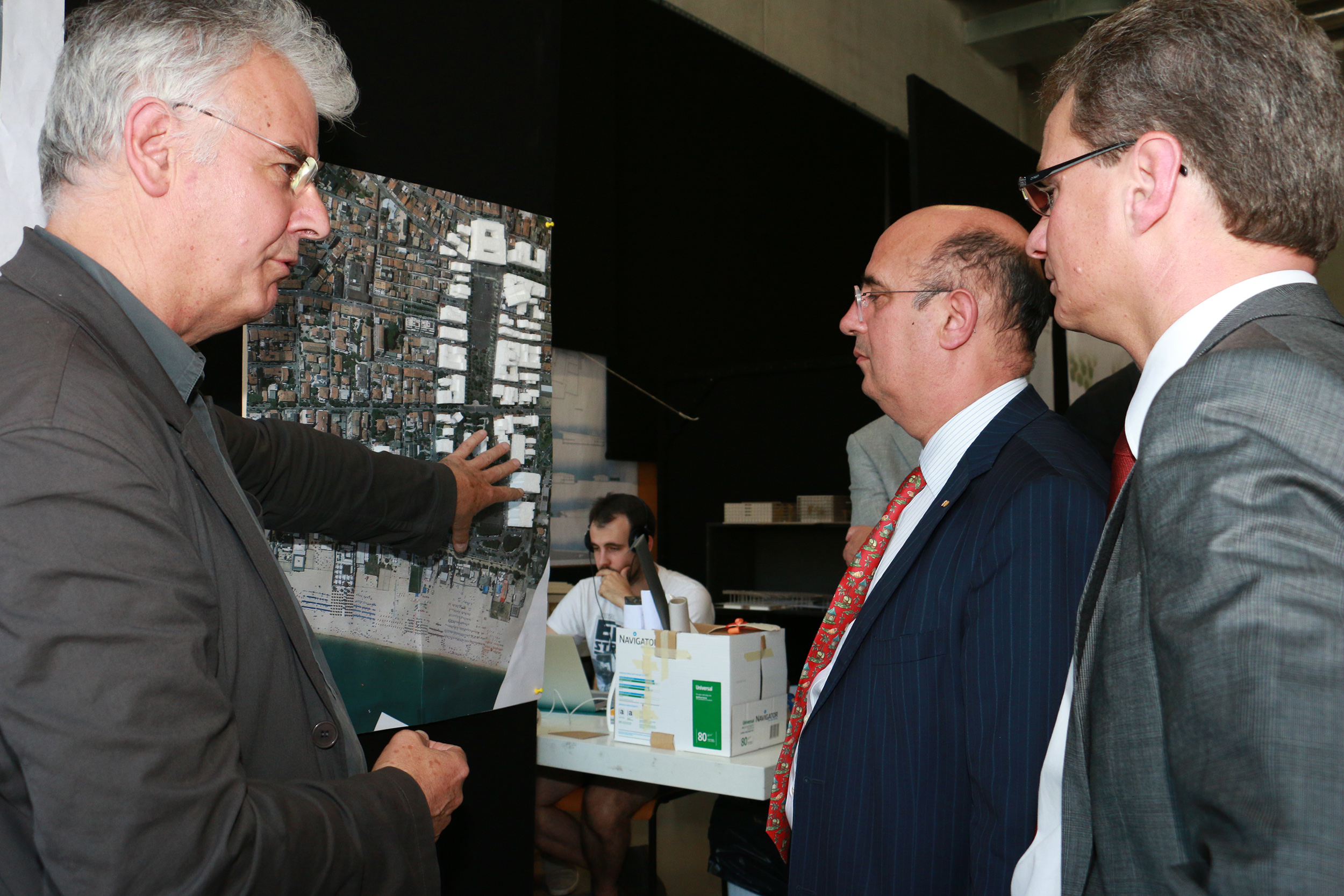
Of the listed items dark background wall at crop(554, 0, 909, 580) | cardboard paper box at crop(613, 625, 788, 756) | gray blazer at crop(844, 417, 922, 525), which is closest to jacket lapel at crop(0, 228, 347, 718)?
cardboard paper box at crop(613, 625, 788, 756)

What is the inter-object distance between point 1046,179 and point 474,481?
1.21 metres

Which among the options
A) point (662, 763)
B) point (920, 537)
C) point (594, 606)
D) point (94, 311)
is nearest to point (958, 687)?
point (920, 537)

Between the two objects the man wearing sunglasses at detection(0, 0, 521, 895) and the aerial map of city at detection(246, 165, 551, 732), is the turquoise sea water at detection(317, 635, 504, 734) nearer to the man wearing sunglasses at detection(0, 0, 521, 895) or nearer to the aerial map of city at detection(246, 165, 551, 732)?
the aerial map of city at detection(246, 165, 551, 732)

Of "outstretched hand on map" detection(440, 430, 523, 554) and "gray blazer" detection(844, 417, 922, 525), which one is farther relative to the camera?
"gray blazer" detection(844, 417, 922, 525)

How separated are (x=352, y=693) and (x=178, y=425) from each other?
2.78 feet

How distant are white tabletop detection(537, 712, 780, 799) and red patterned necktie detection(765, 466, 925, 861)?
34 centimetres

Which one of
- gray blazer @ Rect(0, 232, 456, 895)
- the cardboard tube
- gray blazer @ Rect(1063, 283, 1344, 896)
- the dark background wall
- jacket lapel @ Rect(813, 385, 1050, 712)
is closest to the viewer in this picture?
gray blazer @ Rect(1063, 283, 1344, 896)

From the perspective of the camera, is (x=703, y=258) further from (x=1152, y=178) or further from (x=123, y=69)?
(x=1152, y=178)

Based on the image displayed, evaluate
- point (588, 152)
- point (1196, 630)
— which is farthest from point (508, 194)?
point (588, 152)

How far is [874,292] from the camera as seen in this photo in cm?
177

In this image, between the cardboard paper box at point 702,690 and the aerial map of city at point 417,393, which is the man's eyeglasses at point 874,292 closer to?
the aerial map of city at point 417,393

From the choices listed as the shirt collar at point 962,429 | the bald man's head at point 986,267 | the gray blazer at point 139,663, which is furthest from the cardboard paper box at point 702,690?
the gray blazer at point 139,663

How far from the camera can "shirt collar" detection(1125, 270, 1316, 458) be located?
0.84 meters

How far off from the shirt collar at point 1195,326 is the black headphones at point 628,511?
3.10m
